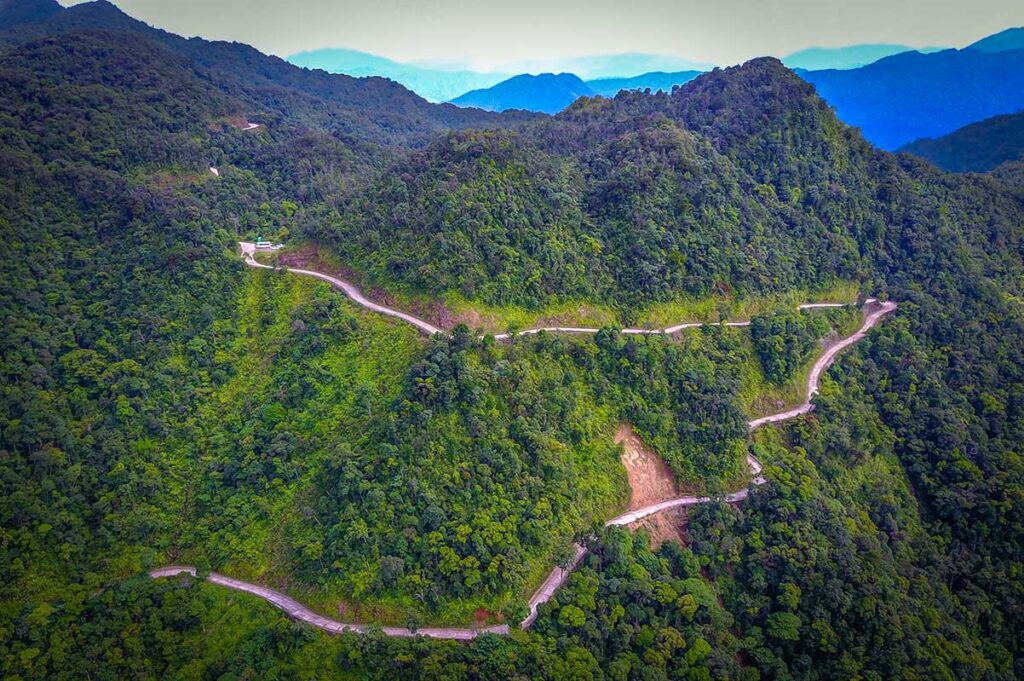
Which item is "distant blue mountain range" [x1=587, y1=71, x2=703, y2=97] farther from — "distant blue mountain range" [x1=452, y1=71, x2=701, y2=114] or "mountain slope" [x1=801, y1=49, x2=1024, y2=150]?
"mountain slope" [x1=801, y1=49, x2=1024, y2=150]

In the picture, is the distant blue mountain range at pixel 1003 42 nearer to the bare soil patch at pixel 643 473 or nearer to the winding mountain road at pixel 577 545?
the winding mountain road at pixel 577 545

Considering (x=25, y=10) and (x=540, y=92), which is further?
(x=540, y=92)

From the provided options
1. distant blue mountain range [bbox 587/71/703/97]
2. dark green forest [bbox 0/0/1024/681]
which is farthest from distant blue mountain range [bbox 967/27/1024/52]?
dark green forest [bbox 0/0/1024/681]

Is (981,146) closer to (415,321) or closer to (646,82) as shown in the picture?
(646,82)

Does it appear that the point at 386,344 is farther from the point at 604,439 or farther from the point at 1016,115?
the point at 1016,115

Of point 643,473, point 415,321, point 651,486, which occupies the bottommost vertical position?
point 651,486

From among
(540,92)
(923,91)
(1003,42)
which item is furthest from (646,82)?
(1003,42)

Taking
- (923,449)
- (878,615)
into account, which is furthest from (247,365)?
(923,449)
